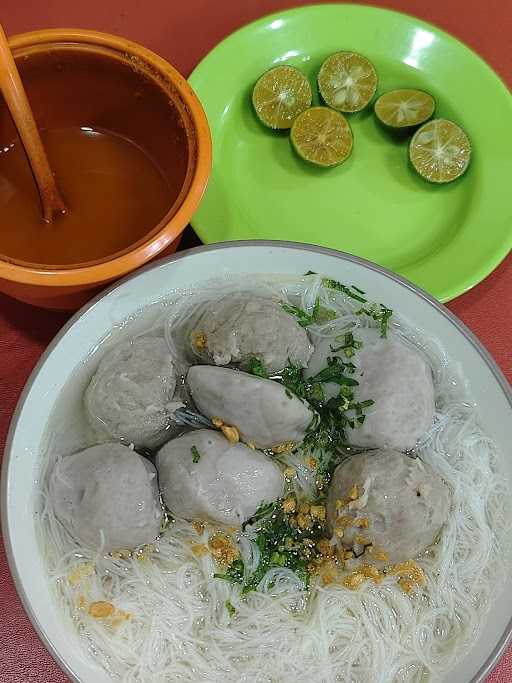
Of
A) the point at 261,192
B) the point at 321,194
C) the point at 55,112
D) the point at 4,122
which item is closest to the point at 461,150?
the point at 321,194

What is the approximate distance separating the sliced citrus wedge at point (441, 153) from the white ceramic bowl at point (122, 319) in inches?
20.2

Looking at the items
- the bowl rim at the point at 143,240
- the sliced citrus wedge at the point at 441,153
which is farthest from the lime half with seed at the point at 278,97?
the bowl rim at the point at 143,240

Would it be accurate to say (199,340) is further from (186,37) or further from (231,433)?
Result: (186,37)

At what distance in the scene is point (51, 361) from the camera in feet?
3.96

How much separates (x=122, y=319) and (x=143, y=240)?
8.4 inches

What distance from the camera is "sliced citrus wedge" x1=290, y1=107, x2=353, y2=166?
1.64m

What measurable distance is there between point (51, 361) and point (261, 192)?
739 millimetres

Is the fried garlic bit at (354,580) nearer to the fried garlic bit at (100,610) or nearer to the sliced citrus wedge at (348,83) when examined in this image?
the fried garlic bit at (100,610)

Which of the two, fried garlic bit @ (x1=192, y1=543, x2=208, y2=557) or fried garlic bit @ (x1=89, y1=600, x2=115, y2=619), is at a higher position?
fried garlic bit @ (x1=192, y1=543, x2=208, y2=557)

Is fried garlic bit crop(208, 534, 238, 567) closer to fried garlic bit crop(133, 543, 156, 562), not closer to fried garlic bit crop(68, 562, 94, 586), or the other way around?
fried garlic bit crop(133, 543, 156, 562)

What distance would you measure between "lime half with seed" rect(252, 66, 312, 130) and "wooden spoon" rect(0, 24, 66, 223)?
62 cm

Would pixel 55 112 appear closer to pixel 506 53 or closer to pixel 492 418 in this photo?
pixel 492 418

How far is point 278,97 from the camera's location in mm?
1669

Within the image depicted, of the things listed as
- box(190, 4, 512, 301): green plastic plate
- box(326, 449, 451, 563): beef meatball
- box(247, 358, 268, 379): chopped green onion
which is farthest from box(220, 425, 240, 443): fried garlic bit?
box(190, 4, 512, 301): green plastic plate
